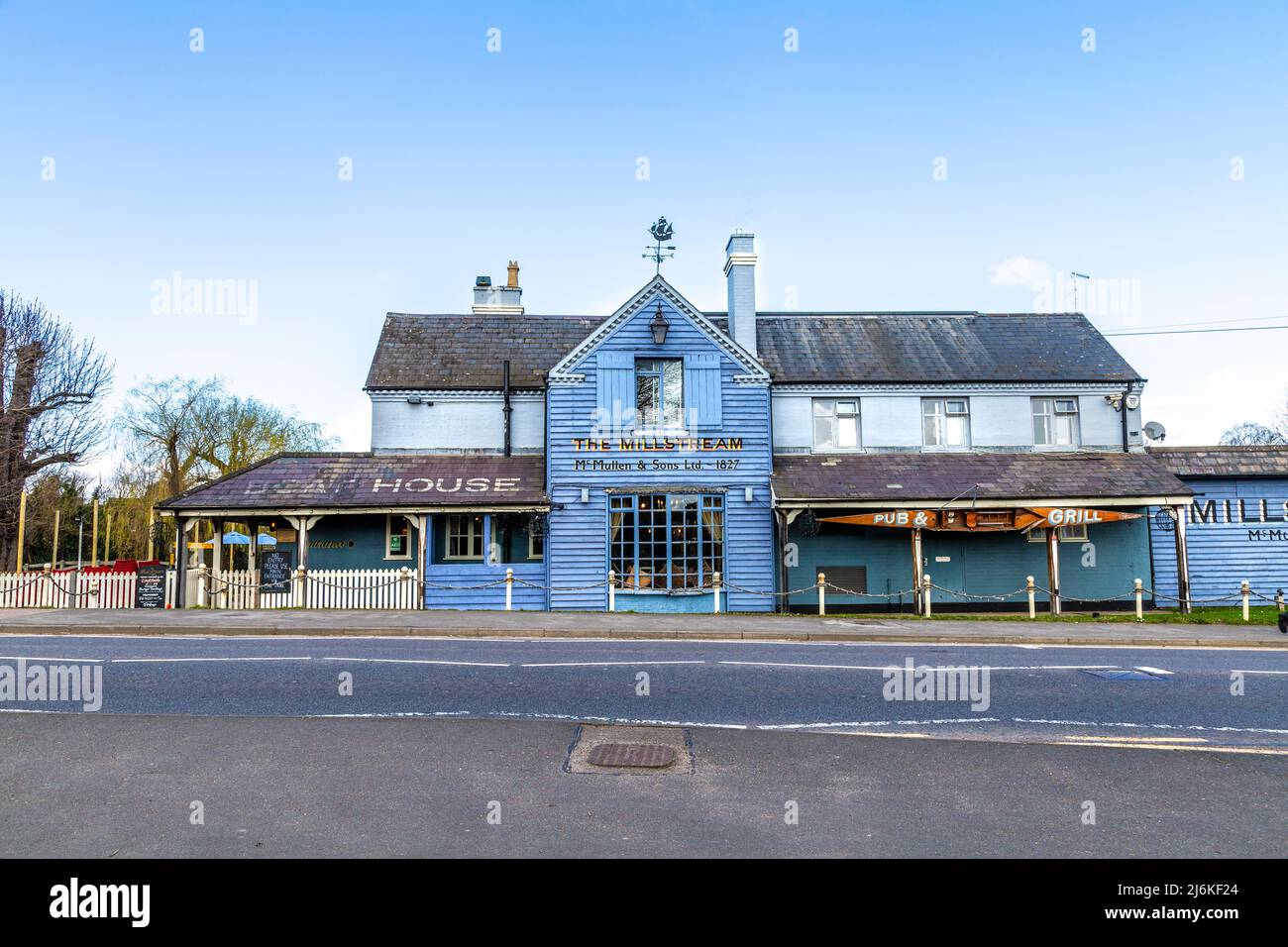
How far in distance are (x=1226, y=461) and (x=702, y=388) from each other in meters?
14.8

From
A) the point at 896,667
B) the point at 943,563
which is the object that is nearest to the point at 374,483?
the point at 896,667

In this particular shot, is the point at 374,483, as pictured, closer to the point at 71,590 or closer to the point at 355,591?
the point at 355,591

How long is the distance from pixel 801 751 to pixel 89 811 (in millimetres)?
5457

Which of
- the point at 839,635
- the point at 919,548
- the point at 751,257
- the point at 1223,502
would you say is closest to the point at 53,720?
the point at 839,635

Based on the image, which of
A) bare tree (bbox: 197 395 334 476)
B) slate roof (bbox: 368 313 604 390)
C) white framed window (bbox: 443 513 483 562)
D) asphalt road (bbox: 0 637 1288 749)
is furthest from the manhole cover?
bare tree (bbox: 197 395 334 476)

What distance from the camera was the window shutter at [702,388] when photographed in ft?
72.3

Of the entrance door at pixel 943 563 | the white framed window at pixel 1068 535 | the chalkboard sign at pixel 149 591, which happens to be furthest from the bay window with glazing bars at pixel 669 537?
the chalkboard sign at pixel 149 591

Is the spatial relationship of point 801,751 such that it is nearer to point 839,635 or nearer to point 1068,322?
point 839,635

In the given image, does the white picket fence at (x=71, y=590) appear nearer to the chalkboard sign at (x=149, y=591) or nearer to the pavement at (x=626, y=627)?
the chalkboard sign at (x=149, y=591)

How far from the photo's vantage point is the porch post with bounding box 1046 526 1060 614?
20.9 m

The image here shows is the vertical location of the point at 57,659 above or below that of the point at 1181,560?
below

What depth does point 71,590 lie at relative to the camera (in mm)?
19672

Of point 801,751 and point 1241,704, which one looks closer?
point 801,751

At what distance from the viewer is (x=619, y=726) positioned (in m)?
8.17
